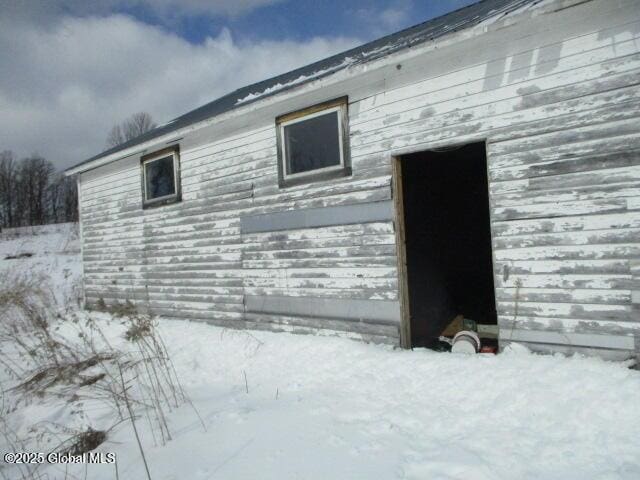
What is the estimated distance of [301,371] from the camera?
449 cm

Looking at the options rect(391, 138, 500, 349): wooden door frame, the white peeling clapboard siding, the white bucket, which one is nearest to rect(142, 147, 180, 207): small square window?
rect(391, 138, 500, 349): wooden door frame

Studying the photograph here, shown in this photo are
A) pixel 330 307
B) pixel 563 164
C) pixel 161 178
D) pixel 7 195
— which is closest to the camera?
pixel 563 164

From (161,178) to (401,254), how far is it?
219 inches

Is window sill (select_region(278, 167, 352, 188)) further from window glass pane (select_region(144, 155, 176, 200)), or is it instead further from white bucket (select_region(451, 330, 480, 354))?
window glass pane (select_region(144, 155, 176, 200))

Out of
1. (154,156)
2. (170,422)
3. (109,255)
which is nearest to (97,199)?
(109,255)

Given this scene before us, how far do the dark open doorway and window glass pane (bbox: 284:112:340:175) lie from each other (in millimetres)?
1021

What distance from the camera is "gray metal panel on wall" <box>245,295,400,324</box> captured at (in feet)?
16.3

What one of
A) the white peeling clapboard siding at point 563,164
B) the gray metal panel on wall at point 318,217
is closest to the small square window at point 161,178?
the gray metal panel on wall at point 318,217

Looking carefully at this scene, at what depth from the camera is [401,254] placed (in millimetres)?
4887

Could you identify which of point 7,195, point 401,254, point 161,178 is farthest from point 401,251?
point 7,195

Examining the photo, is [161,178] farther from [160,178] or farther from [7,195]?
[7,195]

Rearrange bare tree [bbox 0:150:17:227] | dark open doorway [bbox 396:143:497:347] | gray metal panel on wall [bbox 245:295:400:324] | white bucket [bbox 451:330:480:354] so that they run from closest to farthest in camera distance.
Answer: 1. white bucket [bbox 451:330:480:354]
2. gray metal panel on wall [bbox 245:295:400:324]
3. dark open doorway [bbox 396:143:497:347]
4. bare tree [bbox 0:150:17:227]

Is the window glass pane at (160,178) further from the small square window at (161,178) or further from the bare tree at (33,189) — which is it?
the bare tree at (33,189)

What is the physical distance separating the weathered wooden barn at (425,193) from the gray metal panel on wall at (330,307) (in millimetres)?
22
